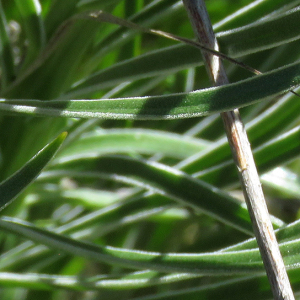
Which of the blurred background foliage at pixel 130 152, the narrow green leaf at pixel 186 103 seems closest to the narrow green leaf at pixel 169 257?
the blurred background foliage at pixel 130 152

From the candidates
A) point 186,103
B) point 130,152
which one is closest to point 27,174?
point 186,103

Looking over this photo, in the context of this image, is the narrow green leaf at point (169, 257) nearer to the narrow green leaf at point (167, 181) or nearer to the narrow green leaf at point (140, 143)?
the narrow green leaf at point (167, 181)

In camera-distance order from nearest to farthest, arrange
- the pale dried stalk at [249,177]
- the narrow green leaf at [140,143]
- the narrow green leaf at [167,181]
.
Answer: the pale dried stalk at [249,177] → the narrow green leaf at [167,181] → the narrow green leaf at [140,143]

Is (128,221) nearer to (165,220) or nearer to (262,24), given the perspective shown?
(165,220)

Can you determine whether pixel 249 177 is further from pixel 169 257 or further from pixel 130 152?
pixel 130 152

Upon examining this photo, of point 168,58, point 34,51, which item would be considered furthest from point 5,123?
point 168,58

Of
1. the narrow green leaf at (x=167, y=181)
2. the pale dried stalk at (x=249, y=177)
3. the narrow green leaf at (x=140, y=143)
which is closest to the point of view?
the pale dried stalk at (x=249, y=177)

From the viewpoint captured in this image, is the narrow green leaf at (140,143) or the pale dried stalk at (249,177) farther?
the narrow green leaf at (140,143)

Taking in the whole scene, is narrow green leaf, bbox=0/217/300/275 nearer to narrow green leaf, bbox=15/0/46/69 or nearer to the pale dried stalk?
the pale dried stalk
